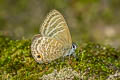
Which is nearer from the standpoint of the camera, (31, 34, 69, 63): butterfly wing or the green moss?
the green moss

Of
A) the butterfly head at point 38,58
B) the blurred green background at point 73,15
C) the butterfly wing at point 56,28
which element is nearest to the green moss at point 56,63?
the butterfly head at point 38,58

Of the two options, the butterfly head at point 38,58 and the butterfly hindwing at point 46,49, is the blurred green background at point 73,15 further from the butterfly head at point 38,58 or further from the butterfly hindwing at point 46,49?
the butterfly head at point 38,58

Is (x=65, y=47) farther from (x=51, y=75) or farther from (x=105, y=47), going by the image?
(x=105, y=47)

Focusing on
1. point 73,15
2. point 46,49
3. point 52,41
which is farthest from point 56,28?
point 73,15

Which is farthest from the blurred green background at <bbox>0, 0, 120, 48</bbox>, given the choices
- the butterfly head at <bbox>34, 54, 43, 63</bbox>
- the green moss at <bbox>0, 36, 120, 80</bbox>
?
the butterfly head at <bbox>34, 54, 43, 63</bbox>

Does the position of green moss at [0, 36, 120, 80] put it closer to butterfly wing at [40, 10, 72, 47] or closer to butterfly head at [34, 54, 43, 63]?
butterfly head at [34, 54, 43, 63]

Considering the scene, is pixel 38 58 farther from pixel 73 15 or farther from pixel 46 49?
pixel 73 15

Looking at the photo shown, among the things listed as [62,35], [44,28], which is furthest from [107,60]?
[44,28]
